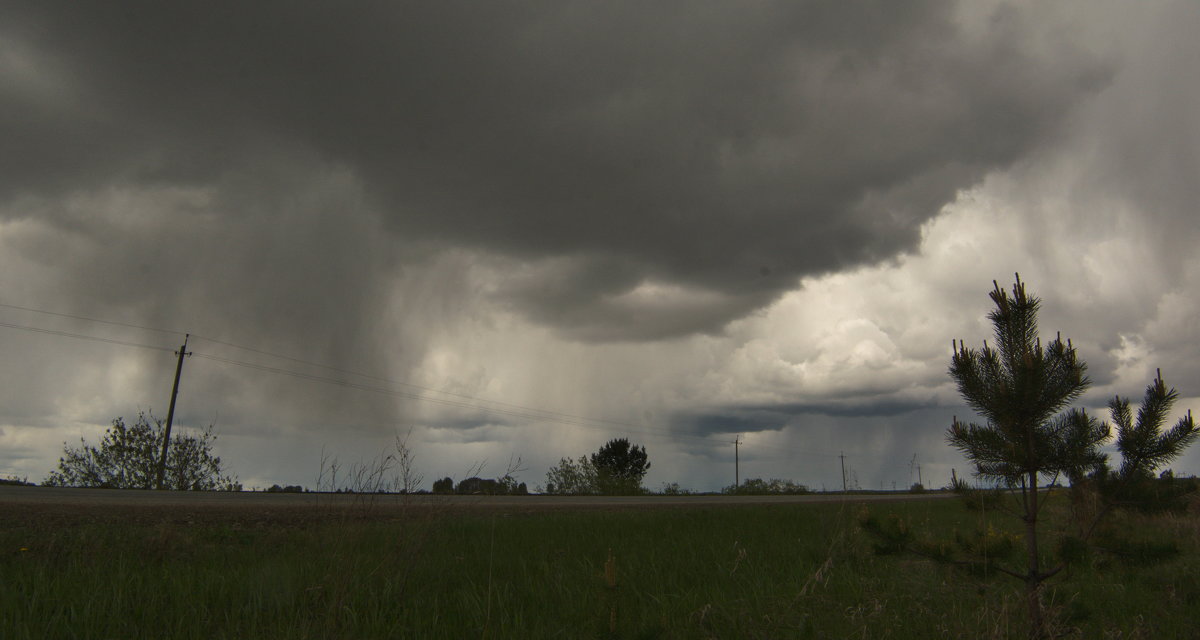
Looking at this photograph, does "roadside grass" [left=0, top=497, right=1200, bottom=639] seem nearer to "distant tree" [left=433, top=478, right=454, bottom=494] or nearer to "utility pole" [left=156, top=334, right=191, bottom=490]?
"distant tree" [left=433, top=478, right=454, bottom=494]

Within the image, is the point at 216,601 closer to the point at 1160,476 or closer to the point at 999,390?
the point at 999,390

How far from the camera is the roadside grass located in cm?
450

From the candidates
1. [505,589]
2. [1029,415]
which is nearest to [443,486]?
[505,589]

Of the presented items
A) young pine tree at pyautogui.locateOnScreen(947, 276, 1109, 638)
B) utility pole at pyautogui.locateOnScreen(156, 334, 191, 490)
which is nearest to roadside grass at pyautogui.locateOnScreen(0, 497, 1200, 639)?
young pine tree at pyautogui.locateOnScreen(947, 276, 1109, 638)

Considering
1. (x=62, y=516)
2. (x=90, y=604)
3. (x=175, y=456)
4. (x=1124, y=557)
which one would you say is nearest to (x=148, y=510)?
(x=62, y=516)

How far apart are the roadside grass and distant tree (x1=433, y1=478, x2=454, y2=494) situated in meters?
0.62

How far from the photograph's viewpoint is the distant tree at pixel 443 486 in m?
7.56

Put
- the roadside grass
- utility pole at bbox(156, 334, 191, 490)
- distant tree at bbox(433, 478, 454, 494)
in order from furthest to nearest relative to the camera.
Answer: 1. utility pole at bbox(156, 334, 191, 490)
2. distant tree at bbox(433, 478, 454, 494)
3. the roadside grass

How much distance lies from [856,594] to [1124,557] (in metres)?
2.01

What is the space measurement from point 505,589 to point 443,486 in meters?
2.40

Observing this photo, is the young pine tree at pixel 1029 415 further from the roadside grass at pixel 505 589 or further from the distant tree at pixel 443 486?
the distant tree at pixel 443 486

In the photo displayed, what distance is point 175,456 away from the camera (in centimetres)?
3322

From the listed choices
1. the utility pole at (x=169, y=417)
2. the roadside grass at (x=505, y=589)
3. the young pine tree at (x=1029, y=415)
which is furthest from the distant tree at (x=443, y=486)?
the utility pole at (x=169, y=417)

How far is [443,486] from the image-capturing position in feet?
25.3
